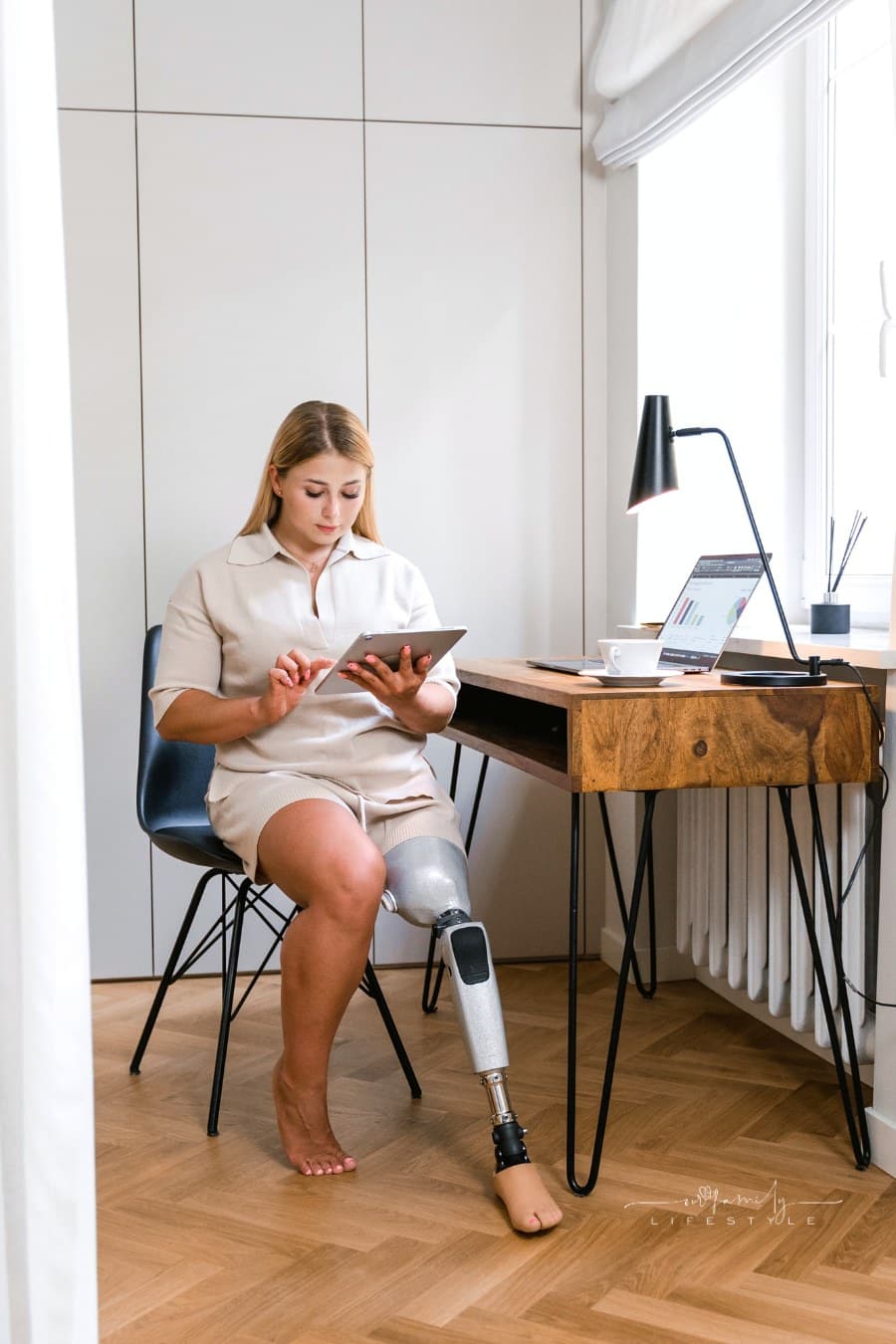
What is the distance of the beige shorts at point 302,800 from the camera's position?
7.20 feet

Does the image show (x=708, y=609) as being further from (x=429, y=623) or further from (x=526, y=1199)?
(x=526, y=1199)

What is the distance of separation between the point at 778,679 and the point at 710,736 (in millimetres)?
184

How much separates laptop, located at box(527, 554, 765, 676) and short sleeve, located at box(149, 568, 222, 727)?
0.65m

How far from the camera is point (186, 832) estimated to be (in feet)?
8.21

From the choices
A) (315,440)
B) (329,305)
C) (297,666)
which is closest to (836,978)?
(297,666)

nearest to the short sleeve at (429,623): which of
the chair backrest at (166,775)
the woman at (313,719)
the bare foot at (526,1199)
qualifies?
the woman at (313,719)

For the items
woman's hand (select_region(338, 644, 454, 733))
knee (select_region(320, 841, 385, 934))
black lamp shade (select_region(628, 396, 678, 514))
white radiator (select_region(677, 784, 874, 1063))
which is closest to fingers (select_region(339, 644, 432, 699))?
woman's hand (select_region(338, 644, 454, 733))

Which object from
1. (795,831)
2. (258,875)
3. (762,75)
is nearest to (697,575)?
(795,831)

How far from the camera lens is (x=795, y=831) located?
239 centimetres

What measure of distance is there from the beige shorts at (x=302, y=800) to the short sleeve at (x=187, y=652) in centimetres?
17

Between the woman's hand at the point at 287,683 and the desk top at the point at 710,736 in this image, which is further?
the woman's hand at the point at 287,683

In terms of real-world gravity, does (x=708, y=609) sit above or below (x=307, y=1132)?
above

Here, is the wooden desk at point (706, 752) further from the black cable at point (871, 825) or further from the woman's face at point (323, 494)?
the woman's face at point (323, 494)

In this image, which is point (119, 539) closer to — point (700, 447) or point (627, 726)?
point (700, 447)
